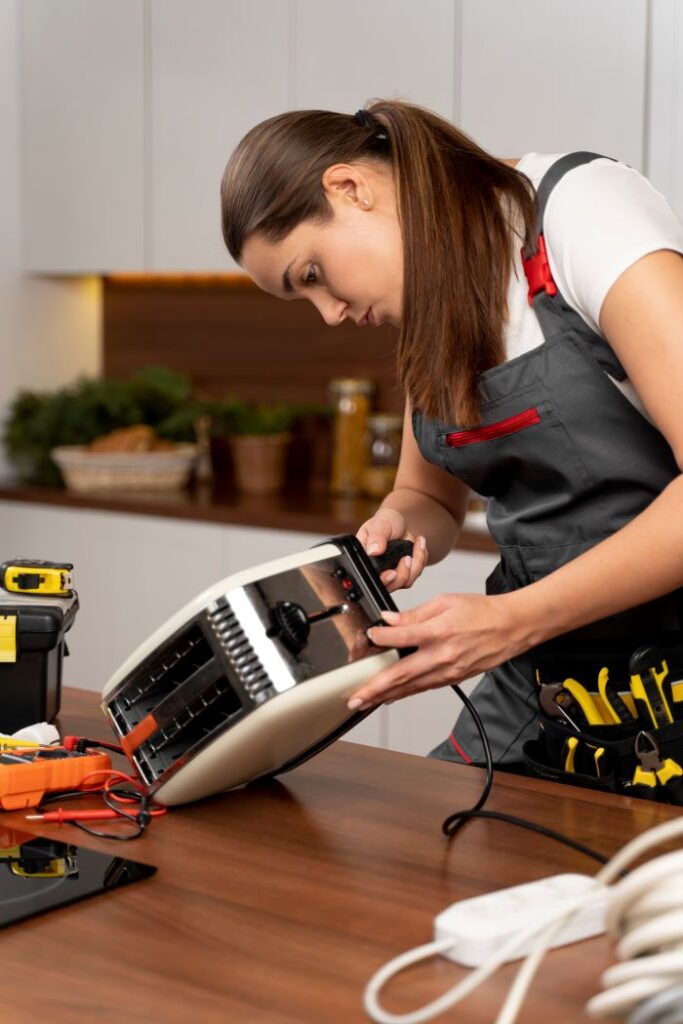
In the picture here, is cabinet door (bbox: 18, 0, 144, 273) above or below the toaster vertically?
above

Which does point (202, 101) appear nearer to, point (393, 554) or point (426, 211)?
point (426, 211)

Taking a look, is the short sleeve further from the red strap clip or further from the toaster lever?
the toaster lever

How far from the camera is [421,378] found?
4.62ft

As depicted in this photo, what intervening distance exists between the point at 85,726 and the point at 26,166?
2599 mm

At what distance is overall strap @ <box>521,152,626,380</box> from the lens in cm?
136

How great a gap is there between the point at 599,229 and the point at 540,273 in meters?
0.10

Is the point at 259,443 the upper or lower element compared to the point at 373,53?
lower

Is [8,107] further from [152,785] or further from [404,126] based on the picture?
[152,785]

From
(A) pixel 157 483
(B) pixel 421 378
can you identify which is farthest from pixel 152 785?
(A) pixel 157 483

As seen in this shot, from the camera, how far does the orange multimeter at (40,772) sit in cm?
118

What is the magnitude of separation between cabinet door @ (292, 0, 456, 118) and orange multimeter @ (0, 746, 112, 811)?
209cm

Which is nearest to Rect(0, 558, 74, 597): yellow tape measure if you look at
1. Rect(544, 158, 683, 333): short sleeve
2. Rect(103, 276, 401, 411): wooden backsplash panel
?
Rect(544, 158, 683, 333): short sleeve

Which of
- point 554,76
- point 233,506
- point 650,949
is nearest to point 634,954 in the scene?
point 650,949

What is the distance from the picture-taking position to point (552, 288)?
4.46ft
